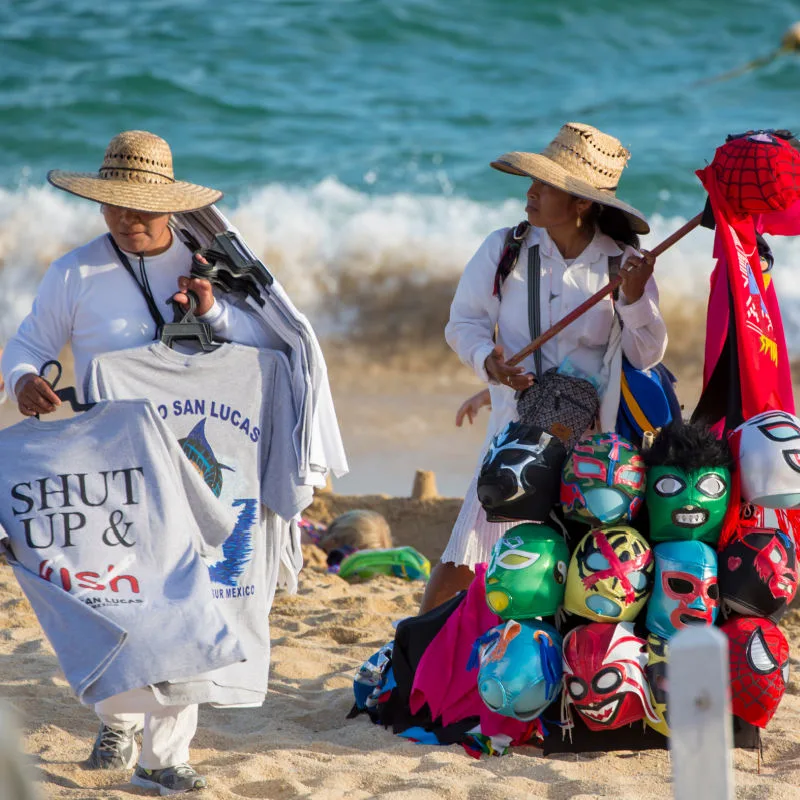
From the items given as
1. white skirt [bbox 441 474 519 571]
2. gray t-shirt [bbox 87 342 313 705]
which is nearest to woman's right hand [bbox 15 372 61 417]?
gray t-shirt [bbox 87 342 313 705]

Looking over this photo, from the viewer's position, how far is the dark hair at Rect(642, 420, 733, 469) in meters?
3.75

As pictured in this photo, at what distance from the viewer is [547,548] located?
381 centimetres

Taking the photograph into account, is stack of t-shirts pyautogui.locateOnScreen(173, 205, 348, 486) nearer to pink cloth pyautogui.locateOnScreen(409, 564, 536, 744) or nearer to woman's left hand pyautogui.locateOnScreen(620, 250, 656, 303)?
pink cloth pyautogui.locateOnScreen(409, 564, 536, 744)

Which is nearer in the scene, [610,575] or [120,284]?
[610,575]

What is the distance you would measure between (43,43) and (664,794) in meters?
14.5

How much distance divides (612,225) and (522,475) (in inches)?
41.2

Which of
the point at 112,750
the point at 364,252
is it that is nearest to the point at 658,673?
the point at 112,750

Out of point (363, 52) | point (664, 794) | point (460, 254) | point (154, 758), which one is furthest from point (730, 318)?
point (363, 52)

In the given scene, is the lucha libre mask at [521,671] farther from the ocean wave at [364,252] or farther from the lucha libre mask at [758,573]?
the ocean wave at [364,252]

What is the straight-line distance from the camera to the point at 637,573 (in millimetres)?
3729

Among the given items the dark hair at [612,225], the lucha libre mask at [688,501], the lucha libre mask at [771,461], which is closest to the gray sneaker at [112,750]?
the lucha libre mask at [688,501]

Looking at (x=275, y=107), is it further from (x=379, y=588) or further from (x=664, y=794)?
(x=664, y=794)

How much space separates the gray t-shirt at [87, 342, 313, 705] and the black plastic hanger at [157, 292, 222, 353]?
1.4 inches

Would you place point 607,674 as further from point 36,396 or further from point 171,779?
point 36,396
